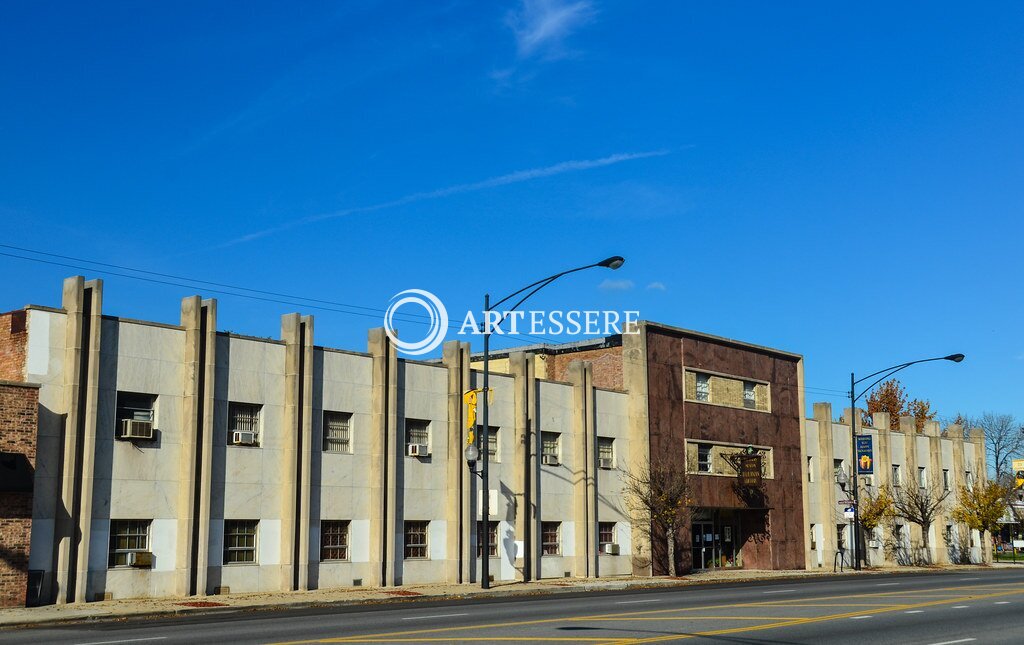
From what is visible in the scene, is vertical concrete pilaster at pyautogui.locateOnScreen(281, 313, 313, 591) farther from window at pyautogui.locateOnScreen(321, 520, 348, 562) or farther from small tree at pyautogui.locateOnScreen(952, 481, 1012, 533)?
small tree at pyautogui.locateOnScreen(952, 481, 1012, 533)

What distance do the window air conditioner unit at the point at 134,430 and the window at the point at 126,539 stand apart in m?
2.36

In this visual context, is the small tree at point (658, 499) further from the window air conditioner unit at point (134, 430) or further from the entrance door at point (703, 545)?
the window air conditioner unit at point (134, 430)

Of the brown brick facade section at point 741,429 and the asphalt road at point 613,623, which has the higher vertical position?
the brown brick facade section at point 741,429

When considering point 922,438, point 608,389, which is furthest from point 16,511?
point 922,438

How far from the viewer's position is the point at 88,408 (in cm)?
2927

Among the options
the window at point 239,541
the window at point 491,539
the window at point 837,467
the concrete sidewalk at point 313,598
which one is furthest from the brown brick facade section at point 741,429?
the window at point 239,541

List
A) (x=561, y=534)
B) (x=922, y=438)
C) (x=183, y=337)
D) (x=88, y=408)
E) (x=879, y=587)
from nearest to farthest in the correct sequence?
(x=88, y=408), (x=183, y=337), (x=879, y=587), (x=561, y=534), (x=922, y=438)

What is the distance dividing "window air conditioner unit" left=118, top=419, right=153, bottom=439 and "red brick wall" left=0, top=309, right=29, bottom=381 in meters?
3.04

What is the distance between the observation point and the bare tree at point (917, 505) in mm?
64375

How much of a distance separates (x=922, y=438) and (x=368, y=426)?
150 ft

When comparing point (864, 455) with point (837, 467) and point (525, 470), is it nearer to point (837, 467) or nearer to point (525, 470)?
point (837, 467)

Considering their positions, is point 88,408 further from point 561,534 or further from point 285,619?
point 561,534

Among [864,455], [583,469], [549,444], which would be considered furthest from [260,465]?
[864,455]

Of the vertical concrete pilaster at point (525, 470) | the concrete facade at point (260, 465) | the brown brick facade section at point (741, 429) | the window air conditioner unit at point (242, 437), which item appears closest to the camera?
the concrete facade at point (260, 465)
